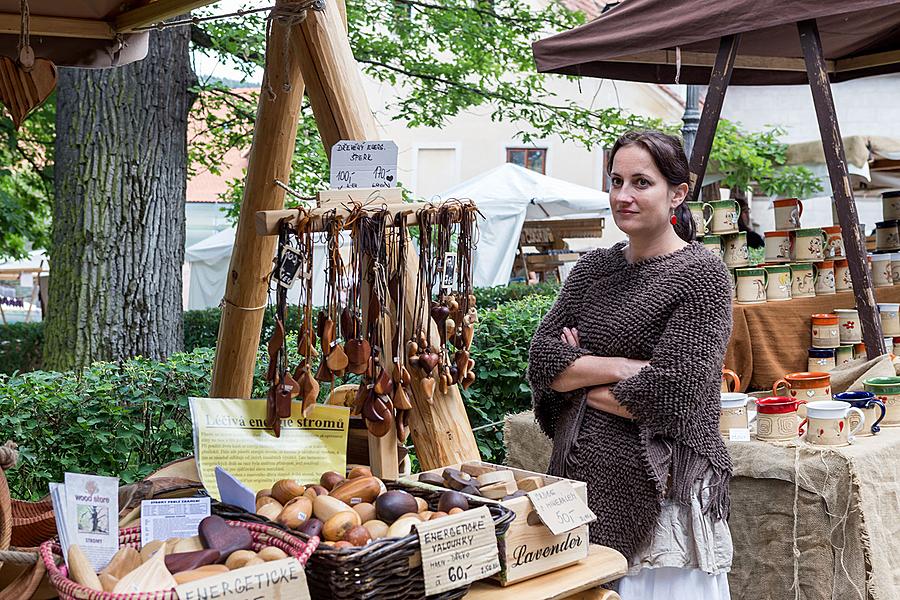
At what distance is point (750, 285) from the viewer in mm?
3375

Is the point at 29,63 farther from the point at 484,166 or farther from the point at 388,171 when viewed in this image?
the point at 484,166

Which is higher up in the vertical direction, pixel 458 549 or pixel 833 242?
pixel 833 242

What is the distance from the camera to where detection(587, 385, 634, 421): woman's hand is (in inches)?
83.5

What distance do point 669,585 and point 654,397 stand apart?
46 cm

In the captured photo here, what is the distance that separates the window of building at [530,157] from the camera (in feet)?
51.3

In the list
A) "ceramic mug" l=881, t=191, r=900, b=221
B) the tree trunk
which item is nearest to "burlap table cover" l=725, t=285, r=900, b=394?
"ceramic mug" l=881, t=191, r=900, b=221

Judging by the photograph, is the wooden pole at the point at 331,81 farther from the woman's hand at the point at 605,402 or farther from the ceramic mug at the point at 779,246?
the ceramic mug at the point at 779,246

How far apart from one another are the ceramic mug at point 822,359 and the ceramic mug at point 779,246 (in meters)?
0.45

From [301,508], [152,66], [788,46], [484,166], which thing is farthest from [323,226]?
[484,166]

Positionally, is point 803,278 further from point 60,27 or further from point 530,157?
point 530,157

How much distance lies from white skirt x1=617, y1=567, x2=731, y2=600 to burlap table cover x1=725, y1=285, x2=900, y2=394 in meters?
1.33

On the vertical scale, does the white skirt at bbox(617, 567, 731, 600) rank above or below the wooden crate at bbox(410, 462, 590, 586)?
below

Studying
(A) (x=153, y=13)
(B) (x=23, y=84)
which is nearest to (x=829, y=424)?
(A) (x=153, y=13)

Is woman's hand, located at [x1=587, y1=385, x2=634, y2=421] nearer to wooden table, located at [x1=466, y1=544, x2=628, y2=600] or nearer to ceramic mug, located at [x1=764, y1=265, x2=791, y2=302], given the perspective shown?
wooden table, located at [x1=466, y1=544, x2=628, y2=600]
